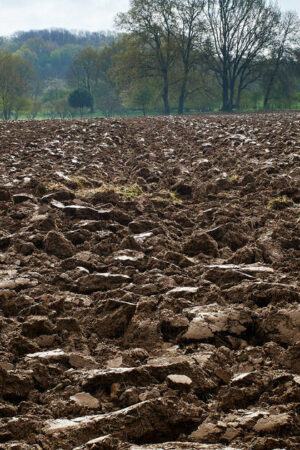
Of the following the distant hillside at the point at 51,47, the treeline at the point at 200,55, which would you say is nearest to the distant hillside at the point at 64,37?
the distant hillside at the point at 51,47

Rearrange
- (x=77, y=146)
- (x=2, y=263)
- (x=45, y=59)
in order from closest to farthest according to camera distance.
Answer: (x=2, y=263)
(x=77, y=146)
(x=45, y=59)

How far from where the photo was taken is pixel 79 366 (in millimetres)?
2488

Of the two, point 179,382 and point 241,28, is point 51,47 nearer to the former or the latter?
point 241,28

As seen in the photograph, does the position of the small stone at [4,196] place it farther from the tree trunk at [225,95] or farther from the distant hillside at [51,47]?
the distant hillside at [51,47]

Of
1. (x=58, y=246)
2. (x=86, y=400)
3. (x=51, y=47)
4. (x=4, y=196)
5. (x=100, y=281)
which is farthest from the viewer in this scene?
(x=51, y=47)

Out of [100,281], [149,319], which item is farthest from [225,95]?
[149,319]

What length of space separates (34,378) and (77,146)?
385 inches

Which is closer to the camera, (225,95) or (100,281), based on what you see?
(100,281)

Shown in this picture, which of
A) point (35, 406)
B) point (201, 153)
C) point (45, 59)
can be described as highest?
point (45, 59)

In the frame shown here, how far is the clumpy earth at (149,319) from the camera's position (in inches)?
76.8

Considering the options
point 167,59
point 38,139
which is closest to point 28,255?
point 38,139

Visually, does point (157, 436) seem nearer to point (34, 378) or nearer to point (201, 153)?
point (34, 378)

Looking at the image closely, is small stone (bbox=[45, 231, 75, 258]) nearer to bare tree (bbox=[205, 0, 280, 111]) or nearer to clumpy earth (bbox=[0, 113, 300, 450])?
clumpy earth (bbox=[0, 113, 300, 450])

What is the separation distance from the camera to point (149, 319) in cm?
290
